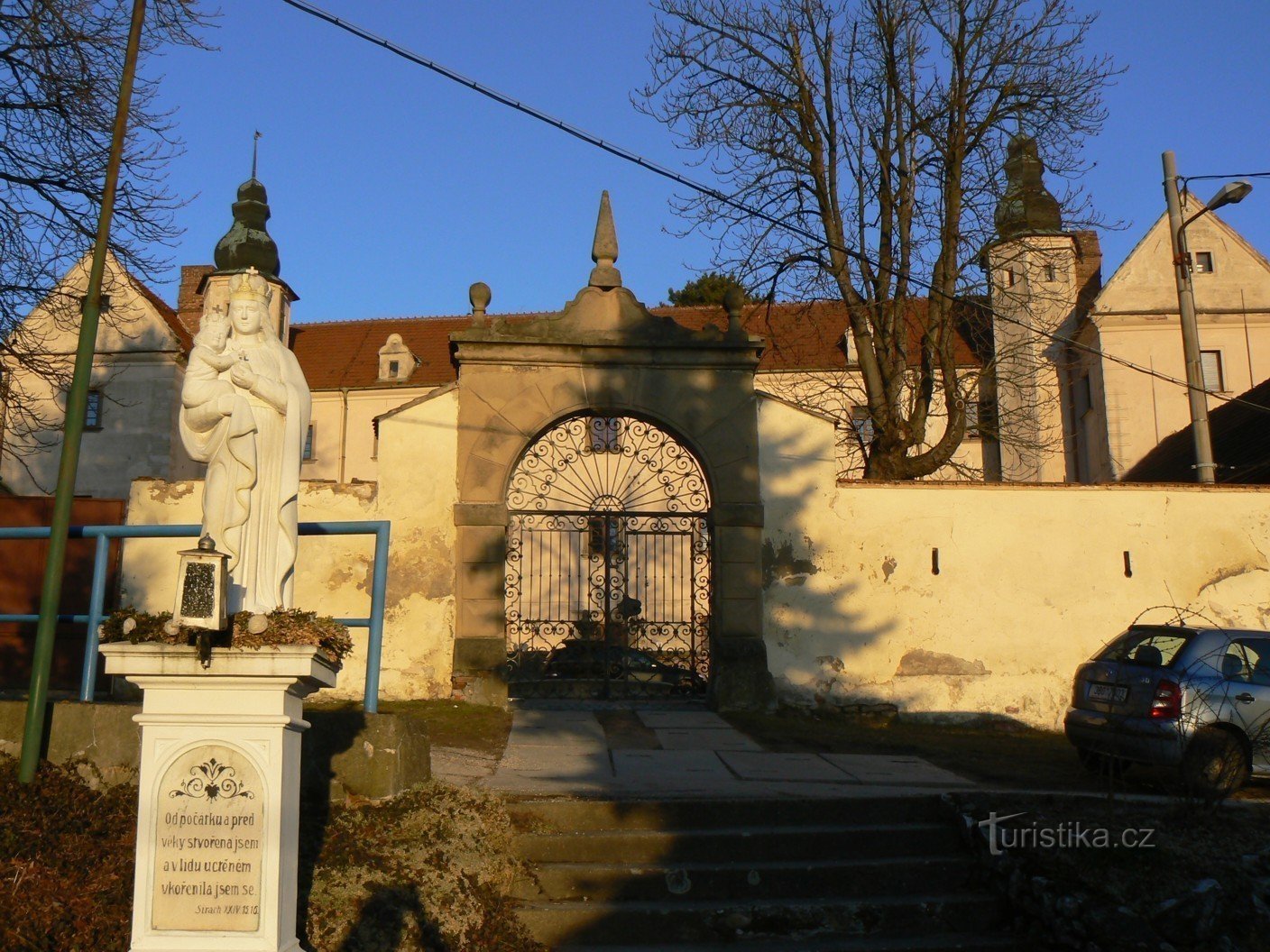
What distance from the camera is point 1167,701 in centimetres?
958

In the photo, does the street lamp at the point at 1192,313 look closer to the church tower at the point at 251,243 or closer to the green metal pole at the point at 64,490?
the green metal pole at the point at 64,490

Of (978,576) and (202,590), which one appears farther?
(978,576)

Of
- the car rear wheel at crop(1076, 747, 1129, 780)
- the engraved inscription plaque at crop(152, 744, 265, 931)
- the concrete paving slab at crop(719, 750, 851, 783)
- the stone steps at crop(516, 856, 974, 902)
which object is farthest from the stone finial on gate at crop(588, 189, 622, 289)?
the engraved inscription plaque at crop(152, 744, 265, 931)

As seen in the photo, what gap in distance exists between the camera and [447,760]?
9.45 m

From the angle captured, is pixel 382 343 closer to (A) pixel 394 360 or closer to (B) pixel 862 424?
(A) pixel 394 360

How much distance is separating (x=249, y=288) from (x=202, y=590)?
70.0 inches

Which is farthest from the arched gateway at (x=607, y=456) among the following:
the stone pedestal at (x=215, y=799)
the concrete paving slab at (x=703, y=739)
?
the stone pedestal at (x=215, y=799)

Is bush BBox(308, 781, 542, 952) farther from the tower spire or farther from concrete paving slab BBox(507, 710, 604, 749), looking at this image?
the tower spire

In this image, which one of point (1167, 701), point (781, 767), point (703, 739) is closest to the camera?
point (1167, 701)

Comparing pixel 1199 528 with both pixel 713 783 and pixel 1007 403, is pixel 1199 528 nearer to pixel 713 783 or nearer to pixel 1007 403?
Result: pixel 713 783

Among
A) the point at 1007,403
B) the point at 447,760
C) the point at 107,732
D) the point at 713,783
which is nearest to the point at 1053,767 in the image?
the point at 713,783

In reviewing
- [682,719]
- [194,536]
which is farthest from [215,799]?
[682,719]

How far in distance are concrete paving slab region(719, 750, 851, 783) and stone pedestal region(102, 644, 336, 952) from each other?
4371 millimetres

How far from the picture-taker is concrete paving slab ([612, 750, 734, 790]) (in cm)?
867
